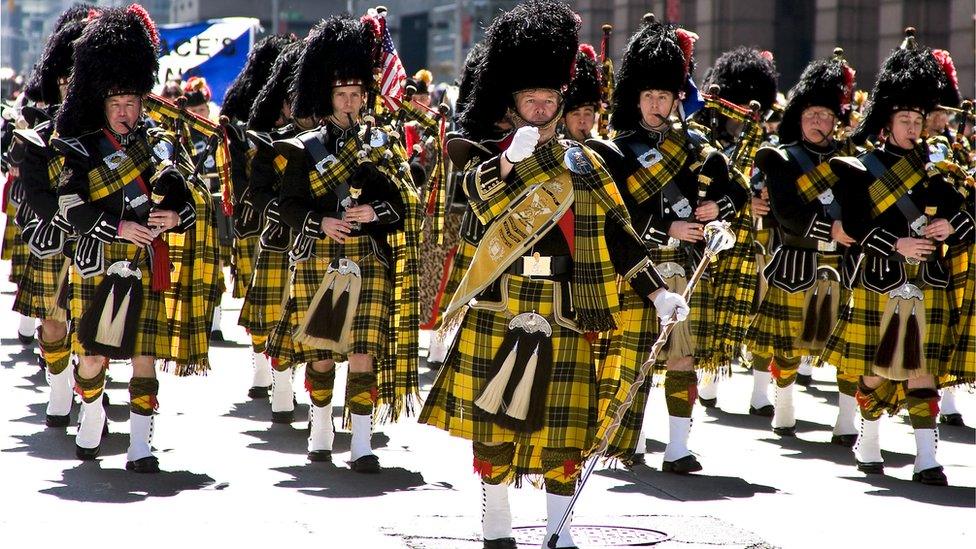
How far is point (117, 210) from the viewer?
697cm

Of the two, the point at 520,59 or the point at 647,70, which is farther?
the point at 647,70

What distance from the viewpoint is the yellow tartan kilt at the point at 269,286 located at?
8.53 metres

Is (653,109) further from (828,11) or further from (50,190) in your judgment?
(828,11)

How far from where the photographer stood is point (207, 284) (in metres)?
7.54

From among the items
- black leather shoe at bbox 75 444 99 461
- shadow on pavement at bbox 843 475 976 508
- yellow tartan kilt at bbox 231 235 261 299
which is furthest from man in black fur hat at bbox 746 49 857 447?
black leather shoe at bbox 75 444 99 461

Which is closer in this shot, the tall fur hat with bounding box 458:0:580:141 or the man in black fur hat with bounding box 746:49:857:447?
the tall fur hat with bounding box 458:0:580:141

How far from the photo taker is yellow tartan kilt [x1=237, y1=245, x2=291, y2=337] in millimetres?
8531

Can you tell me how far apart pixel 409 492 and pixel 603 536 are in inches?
45.8

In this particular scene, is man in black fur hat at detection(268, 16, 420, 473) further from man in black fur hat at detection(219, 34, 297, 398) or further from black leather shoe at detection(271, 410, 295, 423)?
man in black fur hat at detection(219, 34, 297, 398)

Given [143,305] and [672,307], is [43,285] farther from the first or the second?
[672,307]

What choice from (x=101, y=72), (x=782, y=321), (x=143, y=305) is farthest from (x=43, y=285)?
(x=782, y=321)

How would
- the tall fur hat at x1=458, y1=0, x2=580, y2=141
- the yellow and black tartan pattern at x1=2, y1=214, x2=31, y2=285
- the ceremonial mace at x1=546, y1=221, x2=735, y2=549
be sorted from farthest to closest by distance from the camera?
the yellow and black tartan pattern at x1=2, y1=214, x2=31, y2=285, the tall fur hat at x1=458, y1=0, x2=580, y2=141, the ceremonial mace at x1=546, y1=221, x2=735, y2=549

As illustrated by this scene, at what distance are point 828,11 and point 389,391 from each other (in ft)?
58.8

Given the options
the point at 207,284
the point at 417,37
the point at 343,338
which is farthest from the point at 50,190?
the point at 417,37
